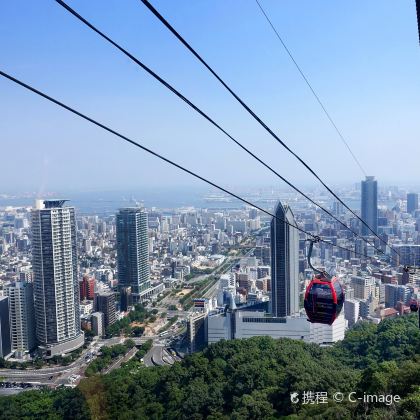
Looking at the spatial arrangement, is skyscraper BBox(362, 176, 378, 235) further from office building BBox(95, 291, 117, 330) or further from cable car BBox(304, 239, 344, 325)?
cable car BBox(304, 239, 344, 325)

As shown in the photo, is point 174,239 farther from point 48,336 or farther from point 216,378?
point 216,378

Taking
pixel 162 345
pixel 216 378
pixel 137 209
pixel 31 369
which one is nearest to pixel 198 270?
pixel 137 209

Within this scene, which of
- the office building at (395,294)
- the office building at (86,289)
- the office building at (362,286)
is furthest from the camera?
the office building at (86,289)

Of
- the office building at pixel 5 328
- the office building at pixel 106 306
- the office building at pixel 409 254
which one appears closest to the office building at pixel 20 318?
the office building at pixel 5 328

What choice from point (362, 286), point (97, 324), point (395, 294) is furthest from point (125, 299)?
point (395, 294)

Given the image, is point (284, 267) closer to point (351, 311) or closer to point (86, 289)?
point (351, 311)

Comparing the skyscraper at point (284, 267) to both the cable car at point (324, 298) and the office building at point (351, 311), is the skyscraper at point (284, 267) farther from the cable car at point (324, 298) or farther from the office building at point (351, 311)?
the cable car at point (324, 298)
